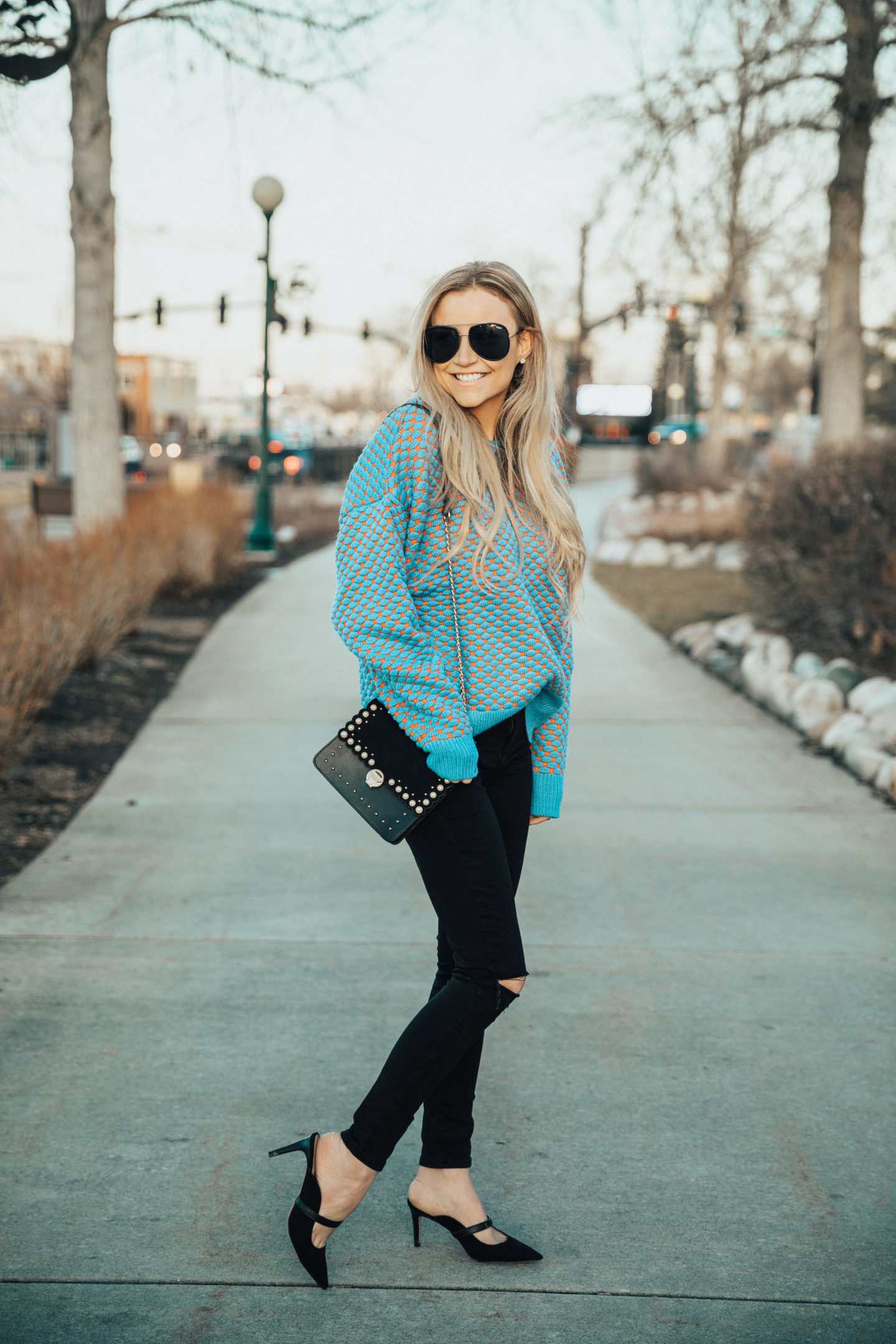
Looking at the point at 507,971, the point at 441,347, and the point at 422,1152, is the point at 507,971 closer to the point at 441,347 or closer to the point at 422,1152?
the point at 422,1152

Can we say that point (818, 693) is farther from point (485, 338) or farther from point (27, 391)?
point (27, 391)

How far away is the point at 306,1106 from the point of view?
125 inches

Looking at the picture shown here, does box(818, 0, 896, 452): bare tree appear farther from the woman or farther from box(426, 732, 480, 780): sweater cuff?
box(426, 732, 480, 780): sweater cuff

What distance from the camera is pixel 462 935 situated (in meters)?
2.42

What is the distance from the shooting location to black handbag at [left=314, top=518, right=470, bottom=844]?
93.5 inches

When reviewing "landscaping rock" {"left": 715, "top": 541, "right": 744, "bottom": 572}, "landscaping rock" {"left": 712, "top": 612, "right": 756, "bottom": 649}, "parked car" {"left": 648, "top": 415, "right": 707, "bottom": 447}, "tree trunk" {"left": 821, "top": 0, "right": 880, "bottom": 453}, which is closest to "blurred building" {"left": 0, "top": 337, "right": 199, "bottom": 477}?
"parked car" {"left": 648, "top": 415, "right": 707, "bottom": 447}

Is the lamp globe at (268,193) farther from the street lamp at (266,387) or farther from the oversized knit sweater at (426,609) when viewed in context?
the oversized knit sweater at (426,609)

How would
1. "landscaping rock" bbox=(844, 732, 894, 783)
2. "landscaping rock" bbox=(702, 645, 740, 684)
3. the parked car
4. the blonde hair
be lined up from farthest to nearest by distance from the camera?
the parked car → "landscaping rock" bbox=(702, 645, 740, 684) → "landscaping rock" bbox=(844, 732, 894, 783) → the blonde hair

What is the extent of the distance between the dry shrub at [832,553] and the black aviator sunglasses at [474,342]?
17.5 ft

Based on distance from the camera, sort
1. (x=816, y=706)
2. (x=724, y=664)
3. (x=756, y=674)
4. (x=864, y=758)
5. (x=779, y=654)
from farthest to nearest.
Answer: (x=724, y=664) < (x=779, y=654) < (x=756, y=674) < (x=816, y=706) < (x=864, y=758)

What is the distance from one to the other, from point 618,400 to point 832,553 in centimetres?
3971

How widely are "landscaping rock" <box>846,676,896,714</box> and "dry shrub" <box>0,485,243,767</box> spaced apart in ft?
14.0

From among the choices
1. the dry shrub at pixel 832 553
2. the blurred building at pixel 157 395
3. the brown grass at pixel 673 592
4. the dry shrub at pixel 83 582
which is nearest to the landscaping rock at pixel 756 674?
the dry shrub at pixel 832 553

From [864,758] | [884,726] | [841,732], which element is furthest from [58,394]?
[864,758]
